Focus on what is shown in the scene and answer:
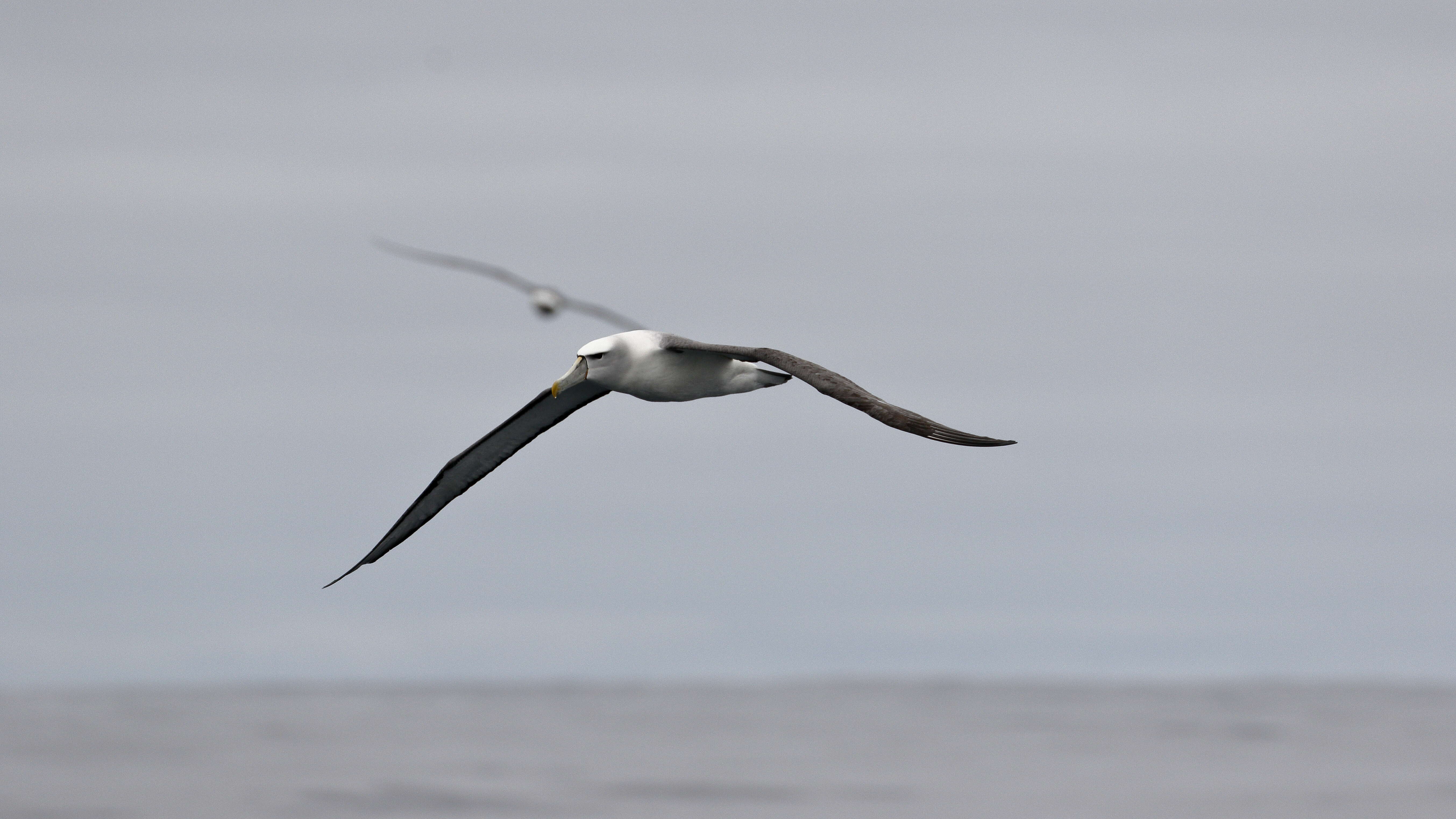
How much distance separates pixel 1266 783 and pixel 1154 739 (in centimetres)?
5102

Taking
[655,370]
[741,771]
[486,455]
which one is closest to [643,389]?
[655,370]

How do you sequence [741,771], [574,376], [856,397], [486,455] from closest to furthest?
[856,397], [574,376], [486,455], [741,771]

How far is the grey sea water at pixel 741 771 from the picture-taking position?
316ft

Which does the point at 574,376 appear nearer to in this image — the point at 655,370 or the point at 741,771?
the point at 655,370

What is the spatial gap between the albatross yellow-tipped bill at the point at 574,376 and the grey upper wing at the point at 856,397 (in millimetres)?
1896

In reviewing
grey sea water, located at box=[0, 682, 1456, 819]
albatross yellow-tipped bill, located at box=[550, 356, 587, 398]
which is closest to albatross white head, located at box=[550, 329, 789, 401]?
albatross yellow-tipped bill, located at box=[550, 356, 587, 398]

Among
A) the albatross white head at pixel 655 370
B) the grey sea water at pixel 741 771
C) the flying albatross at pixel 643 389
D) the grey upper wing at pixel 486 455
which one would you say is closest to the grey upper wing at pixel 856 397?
the flying albatross at pixel 643 389

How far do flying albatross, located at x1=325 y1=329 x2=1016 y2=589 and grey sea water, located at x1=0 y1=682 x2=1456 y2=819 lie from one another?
235 feet

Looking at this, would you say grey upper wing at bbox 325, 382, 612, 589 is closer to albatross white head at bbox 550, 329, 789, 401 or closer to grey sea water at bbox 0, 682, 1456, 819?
albatross white head at bbox 550, 329, 789, 401

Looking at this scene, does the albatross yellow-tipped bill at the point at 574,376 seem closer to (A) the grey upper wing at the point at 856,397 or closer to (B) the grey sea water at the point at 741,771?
(A) the grey upper wing at the point at 856,397

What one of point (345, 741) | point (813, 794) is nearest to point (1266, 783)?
point (813, 794)

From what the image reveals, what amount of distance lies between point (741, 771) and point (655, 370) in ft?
389

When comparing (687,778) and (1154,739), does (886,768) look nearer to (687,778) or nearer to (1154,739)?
(687,778)

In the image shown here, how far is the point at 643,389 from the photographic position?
1845 cm
